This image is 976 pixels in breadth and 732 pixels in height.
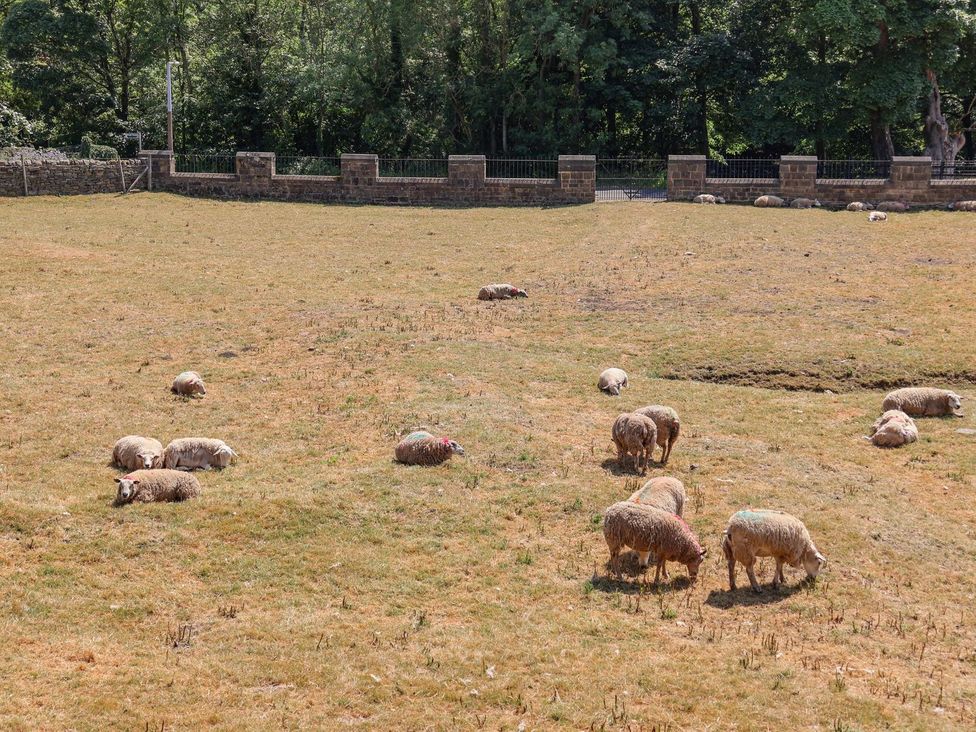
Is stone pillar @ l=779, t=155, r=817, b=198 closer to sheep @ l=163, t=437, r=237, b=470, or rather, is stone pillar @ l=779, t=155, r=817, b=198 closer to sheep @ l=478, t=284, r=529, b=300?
sheep @ l=478, t=284, r=529, b=300

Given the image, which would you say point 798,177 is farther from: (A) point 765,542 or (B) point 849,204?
(A) point 765,542

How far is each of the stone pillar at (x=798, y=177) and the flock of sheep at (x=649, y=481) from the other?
2149cm

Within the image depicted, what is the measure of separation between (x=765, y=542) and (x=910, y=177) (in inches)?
1163

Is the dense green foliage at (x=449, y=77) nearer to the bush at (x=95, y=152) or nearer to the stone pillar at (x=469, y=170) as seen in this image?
the bush at (x=95, y=152)

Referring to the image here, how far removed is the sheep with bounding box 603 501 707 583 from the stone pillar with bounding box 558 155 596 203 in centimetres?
2877

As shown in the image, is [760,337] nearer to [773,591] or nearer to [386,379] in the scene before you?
[386,379]

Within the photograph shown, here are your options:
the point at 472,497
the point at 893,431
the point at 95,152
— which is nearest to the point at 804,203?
the point at 893,431

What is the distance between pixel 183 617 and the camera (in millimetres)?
10484

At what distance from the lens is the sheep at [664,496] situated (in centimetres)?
1202

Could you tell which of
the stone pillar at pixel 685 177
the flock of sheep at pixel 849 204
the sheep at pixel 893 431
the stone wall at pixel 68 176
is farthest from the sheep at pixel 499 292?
the stone wall at pixel 68 176

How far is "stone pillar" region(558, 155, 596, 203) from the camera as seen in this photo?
128ft

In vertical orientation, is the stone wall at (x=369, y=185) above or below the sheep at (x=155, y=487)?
above

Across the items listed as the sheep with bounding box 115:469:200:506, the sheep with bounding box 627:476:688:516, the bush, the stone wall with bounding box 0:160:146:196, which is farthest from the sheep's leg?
the bush

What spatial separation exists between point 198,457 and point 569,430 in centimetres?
502
